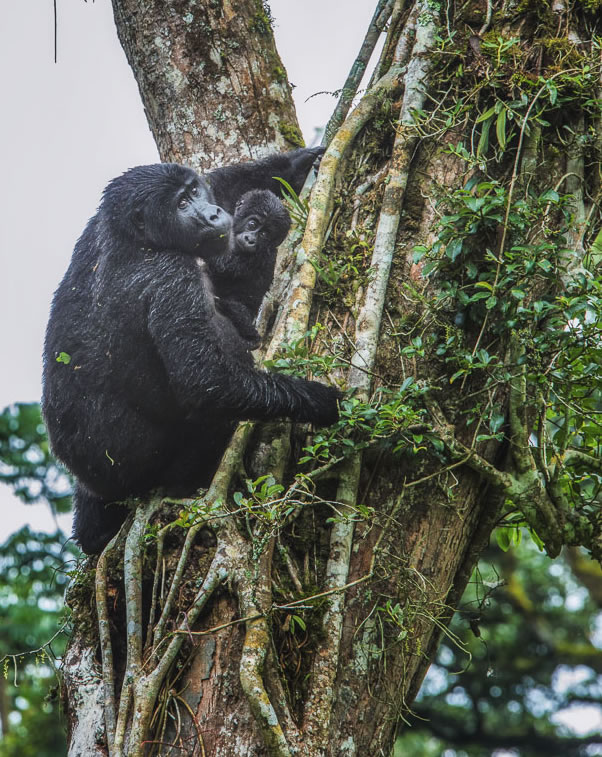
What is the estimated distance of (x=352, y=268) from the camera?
3664mm

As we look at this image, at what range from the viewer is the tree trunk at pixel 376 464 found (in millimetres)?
2869

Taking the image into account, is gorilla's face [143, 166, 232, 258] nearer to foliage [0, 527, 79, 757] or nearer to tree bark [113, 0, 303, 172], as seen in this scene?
tree bark [113, 0, 303, 172]

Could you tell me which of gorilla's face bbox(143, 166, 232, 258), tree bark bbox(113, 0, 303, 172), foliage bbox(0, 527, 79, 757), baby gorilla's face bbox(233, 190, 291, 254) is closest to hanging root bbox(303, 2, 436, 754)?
tree bark bbox(113, 0, 303, 172)

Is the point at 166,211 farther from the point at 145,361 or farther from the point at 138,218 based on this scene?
the point at 145,361

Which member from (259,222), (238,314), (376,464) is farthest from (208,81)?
(376,464)

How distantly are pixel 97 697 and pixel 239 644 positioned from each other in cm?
70

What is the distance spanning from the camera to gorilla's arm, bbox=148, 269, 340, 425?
134 inches

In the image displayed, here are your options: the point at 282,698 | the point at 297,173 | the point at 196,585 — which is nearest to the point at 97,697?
the point at 196,585

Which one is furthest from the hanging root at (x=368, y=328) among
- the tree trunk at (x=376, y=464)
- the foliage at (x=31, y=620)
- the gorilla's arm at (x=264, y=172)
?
the foliage at (x=31, y=620)

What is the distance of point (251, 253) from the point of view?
5.00 metres

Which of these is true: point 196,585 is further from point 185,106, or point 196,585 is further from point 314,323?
point 185,106

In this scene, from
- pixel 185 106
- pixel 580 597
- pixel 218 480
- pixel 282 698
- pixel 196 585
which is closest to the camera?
pixel 282 698

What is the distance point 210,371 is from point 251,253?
5.00 feet

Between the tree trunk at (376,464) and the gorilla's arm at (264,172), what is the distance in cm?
82
